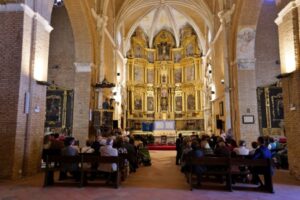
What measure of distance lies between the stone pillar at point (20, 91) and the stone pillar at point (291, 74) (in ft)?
23.9

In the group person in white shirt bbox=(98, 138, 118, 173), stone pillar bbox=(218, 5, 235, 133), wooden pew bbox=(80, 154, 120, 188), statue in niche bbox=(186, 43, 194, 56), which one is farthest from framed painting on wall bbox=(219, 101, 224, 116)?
statue in niche bbox=(186, 43, 194, 56)

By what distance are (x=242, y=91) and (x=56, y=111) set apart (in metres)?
9.67

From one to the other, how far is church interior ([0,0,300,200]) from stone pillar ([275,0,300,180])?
0.09ft

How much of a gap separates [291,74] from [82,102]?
30.9 feet

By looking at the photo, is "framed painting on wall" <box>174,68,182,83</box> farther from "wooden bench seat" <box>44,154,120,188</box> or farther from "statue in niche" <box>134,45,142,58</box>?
"wooden bench seat" <box>44,154,120,188</box>

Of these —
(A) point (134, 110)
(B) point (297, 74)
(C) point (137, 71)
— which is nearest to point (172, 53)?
(C) point (137, 71)

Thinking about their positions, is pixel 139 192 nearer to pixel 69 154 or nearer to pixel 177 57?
pixel 69 154

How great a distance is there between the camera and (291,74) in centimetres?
723

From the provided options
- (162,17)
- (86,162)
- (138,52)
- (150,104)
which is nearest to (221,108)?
(86,162)

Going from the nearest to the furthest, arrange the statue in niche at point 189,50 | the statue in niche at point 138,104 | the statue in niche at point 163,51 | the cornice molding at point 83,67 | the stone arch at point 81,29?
1. the stone arch at point 81,29
2. the cornice molding at point 83,67
3. the statue in niche at point 138,104
4. the statue in niche at point 189,50
5. the statue in niche at point 163,51

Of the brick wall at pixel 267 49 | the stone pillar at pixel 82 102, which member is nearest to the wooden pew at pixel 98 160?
the stone pillar at pixel 82 102

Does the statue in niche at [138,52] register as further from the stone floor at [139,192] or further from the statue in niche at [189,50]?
the stone floor at [139,192]

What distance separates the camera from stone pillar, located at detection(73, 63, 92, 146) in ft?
41.9

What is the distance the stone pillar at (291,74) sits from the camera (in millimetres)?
7047
